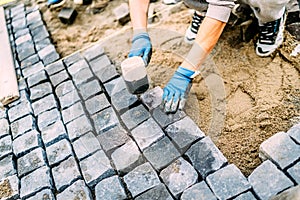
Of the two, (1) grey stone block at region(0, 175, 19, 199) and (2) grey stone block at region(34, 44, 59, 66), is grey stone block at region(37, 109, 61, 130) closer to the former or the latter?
(1) grey stone block at region(0, 175, 19, 199)

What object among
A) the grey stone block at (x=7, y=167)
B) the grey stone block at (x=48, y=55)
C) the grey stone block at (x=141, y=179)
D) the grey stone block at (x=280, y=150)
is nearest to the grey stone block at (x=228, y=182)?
the grey stone block at (x=280, y=150)

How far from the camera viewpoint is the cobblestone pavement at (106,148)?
8.68 feet

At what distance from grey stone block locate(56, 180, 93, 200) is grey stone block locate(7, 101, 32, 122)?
3.13 feet

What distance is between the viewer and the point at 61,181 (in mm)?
2949

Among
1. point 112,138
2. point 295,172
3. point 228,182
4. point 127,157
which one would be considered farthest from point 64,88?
point 295,172

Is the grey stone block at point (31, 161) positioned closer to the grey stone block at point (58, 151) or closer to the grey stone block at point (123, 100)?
the grey stone block at point (58, 151)

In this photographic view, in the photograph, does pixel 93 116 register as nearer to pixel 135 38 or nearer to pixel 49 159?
pixel 49 159

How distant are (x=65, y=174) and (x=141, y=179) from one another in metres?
0.59

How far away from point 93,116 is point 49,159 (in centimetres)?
49

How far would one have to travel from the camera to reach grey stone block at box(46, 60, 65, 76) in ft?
12.5

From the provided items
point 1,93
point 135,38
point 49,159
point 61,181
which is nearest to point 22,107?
point 1,93

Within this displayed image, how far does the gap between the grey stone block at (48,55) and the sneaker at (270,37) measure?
6.28 feet

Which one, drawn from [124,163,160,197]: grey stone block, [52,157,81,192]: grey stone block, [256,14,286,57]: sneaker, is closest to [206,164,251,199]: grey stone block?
[124,163,160,197]: grey stone block

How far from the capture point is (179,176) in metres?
2.76
